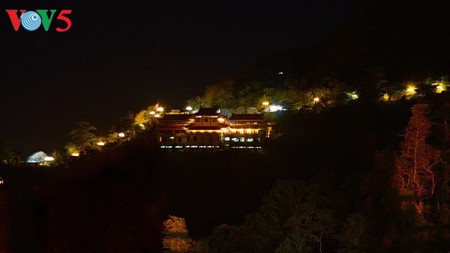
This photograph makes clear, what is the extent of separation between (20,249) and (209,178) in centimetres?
898

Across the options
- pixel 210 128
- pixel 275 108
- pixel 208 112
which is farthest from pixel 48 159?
pixel 275 108

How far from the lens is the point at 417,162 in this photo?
5.31 metres

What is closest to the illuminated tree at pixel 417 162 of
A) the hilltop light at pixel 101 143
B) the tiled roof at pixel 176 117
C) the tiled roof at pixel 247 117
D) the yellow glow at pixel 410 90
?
the yellow glow at pixel 410 90

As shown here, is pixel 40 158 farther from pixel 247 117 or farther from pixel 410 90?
pixel 410 90

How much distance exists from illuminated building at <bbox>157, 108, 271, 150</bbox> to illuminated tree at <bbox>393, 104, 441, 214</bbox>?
781cm

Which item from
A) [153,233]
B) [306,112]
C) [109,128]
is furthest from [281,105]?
[153,233]

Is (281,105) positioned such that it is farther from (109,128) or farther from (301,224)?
(301,224)

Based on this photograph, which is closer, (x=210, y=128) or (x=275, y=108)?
(x=210, y=128)

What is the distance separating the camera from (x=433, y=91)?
37.4 feet

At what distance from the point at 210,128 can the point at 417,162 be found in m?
8.96

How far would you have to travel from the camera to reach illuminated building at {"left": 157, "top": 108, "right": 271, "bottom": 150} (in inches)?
533

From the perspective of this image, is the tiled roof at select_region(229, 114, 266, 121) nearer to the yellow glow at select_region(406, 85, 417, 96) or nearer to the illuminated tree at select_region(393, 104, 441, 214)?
the yellow glow at select_region(406, 85, 417, 96)

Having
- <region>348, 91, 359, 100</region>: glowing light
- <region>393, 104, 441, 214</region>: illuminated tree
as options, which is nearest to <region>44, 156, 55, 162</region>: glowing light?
<region>348, 91, 359, 100</region>: glowing light

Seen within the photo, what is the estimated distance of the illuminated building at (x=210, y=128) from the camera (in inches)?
533
